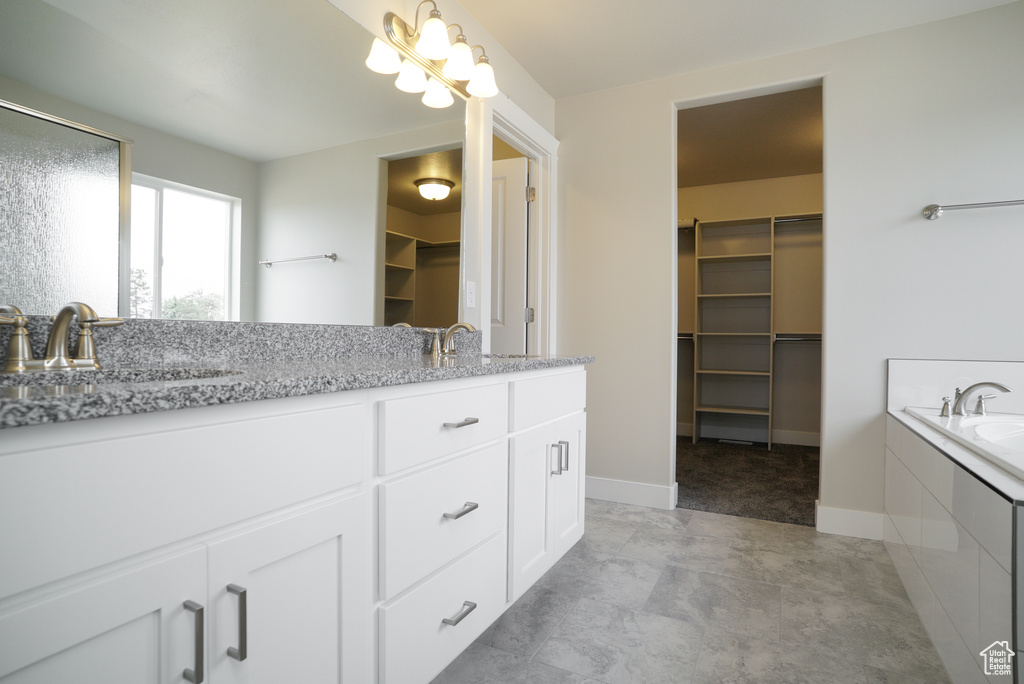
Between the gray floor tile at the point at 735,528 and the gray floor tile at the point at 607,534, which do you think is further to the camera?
the gray floor tile at the point at 735,528

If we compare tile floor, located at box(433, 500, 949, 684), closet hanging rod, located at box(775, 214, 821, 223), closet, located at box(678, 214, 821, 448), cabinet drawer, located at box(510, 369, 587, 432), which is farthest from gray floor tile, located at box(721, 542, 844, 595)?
closet hanging rod, located at box(775, 214, 821, 223)

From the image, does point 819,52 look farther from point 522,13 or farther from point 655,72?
point 522,13

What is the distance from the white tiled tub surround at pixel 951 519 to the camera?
1.14 metres

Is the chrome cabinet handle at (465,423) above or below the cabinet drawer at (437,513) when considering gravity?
above

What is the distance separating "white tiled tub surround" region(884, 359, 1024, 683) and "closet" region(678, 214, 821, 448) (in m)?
2.20

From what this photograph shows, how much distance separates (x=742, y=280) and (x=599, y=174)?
2.43m

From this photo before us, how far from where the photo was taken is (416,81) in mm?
2035

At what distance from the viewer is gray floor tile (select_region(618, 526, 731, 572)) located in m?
2.21

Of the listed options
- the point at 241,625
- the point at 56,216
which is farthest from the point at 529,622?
the point at 56,216

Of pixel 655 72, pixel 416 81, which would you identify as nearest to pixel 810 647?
pixel 416 81

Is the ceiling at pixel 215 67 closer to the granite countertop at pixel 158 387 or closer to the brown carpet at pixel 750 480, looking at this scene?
the granite countertop at pixel 158 387

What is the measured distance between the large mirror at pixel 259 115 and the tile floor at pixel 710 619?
116cm

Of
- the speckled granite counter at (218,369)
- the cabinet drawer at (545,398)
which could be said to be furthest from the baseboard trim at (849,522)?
the speckled granite counter at (218,369)

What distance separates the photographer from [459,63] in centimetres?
210
